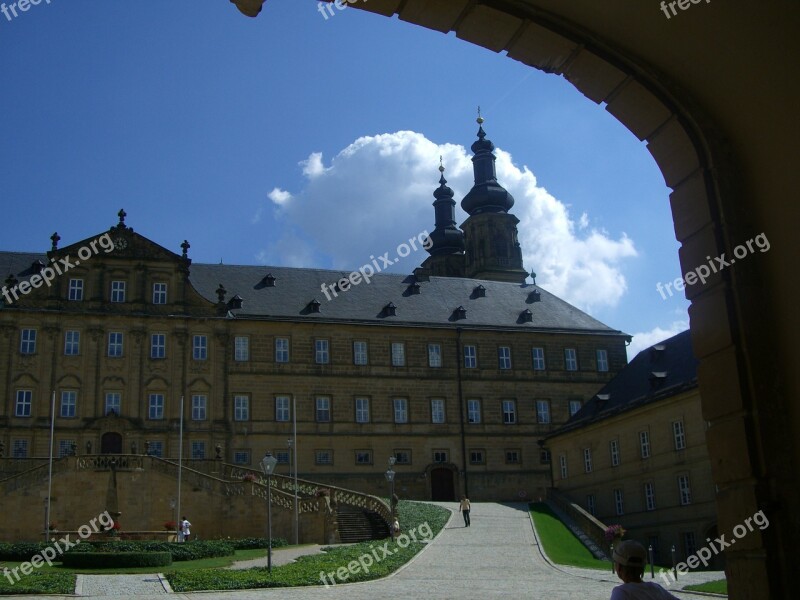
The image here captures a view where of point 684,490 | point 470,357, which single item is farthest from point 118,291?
point 684,490

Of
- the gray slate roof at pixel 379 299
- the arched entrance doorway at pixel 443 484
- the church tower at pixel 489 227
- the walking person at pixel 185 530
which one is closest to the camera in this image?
the walking person at pixel 185 530

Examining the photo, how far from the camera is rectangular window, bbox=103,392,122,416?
2026 inches

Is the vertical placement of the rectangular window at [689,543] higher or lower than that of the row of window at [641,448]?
lower

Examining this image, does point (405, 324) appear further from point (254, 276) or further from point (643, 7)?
point (643, 7)

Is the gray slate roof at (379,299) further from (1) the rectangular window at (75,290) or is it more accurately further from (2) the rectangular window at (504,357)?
(1) the rectangular window at (75,290)

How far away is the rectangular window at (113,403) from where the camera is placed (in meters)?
51.5

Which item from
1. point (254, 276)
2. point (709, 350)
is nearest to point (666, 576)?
point (709, 350)

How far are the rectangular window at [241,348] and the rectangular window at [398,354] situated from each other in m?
9.12

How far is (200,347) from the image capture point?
178 ft

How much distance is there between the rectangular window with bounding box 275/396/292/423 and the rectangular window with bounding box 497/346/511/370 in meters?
14.1

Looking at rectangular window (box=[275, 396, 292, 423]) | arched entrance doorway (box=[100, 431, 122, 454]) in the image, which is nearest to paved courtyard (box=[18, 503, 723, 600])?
rectangular window (box=[275, 396, 292, 423])

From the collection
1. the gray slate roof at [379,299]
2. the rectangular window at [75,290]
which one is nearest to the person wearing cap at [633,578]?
the rectangular window at [75,290]

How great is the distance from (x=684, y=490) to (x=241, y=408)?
1012 inches

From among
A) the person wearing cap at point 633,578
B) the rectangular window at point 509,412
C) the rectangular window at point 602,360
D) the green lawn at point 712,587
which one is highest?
the rectangular window at point 602,360
